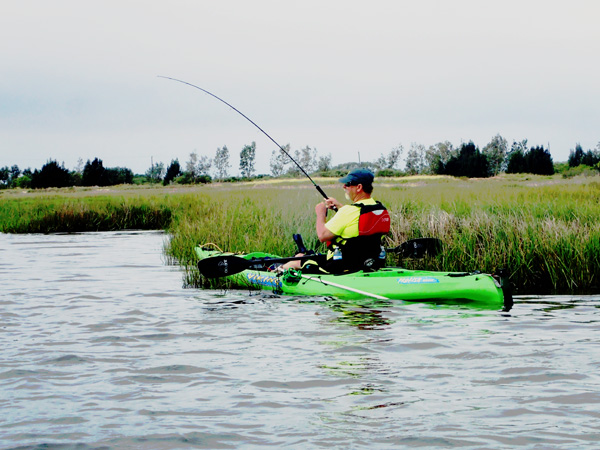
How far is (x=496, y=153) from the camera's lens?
9638cm

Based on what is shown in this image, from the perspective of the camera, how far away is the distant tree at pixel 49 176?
76250 millimetres

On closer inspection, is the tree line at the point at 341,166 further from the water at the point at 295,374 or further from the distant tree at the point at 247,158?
the water at the point at 295,374

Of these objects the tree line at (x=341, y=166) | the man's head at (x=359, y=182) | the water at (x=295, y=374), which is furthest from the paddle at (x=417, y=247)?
the tree line at (x=341, y=166)

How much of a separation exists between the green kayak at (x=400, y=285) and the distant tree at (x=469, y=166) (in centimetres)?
7012

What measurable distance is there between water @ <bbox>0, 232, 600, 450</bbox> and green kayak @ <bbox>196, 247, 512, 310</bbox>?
0.19 meters

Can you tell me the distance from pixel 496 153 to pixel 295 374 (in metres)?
95.4

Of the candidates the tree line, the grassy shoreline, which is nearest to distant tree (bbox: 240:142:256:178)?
the tree line

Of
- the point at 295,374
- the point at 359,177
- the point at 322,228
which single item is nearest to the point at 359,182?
the point at 359,177

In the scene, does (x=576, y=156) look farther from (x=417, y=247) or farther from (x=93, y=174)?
(x=417, y=247)

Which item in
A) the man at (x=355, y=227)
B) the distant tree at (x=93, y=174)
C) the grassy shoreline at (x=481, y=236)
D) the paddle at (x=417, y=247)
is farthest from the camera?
the distant tree at (x=93, y=174)

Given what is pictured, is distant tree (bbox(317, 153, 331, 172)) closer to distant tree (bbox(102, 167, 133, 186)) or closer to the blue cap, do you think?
distant tree (bbox(102, 167, 133, 186))

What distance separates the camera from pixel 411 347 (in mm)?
6086

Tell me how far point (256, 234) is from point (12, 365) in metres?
7.07

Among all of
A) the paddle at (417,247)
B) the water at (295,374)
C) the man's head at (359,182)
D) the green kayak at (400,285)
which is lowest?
the water at (295,374)
